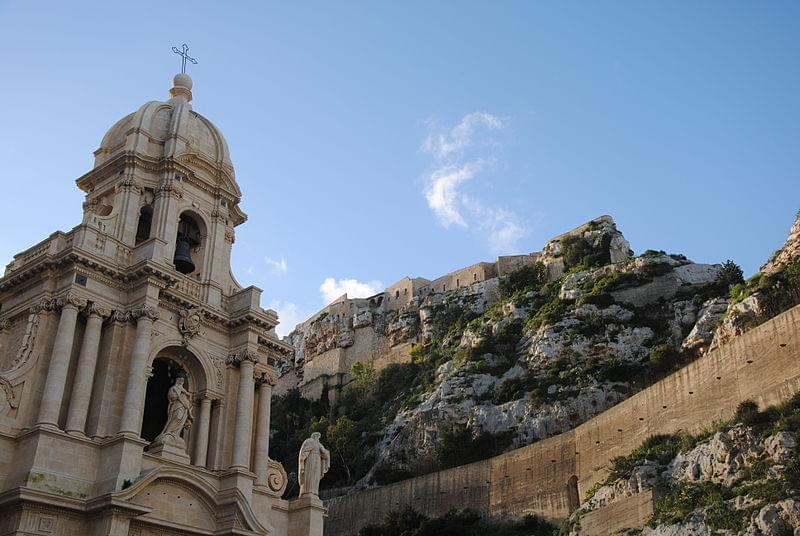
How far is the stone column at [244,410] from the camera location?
74.1 feet

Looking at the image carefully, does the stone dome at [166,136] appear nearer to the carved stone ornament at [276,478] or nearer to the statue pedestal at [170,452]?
the statue pedestal at [170,452]

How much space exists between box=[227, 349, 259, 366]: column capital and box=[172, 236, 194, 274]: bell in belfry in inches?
123

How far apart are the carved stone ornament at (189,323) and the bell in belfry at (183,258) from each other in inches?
79.9

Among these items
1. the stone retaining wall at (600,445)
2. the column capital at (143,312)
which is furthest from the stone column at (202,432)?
the stone retaining wall at (600,445)

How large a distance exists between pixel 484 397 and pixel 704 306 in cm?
1573

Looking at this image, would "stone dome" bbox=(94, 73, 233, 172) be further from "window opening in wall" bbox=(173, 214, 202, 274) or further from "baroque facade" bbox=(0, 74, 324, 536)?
"window opening in wall" bbox=(173, 214, 202, 274)

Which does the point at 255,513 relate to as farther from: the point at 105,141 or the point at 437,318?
the point at 437,318

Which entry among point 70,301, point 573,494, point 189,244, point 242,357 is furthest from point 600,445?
point 70,301

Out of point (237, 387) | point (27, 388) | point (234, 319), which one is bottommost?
point (27, 388)

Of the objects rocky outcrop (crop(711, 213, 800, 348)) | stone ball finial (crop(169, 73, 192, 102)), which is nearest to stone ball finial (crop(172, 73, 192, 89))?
stone ball finial (crop(169, 73, 192, 102))

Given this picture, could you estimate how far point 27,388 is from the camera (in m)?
19.7

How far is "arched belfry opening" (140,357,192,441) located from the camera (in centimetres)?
2307

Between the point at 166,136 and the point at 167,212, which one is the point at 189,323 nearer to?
the point at 167,212

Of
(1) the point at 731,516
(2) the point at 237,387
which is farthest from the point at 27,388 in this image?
(1) the point at 731,516
